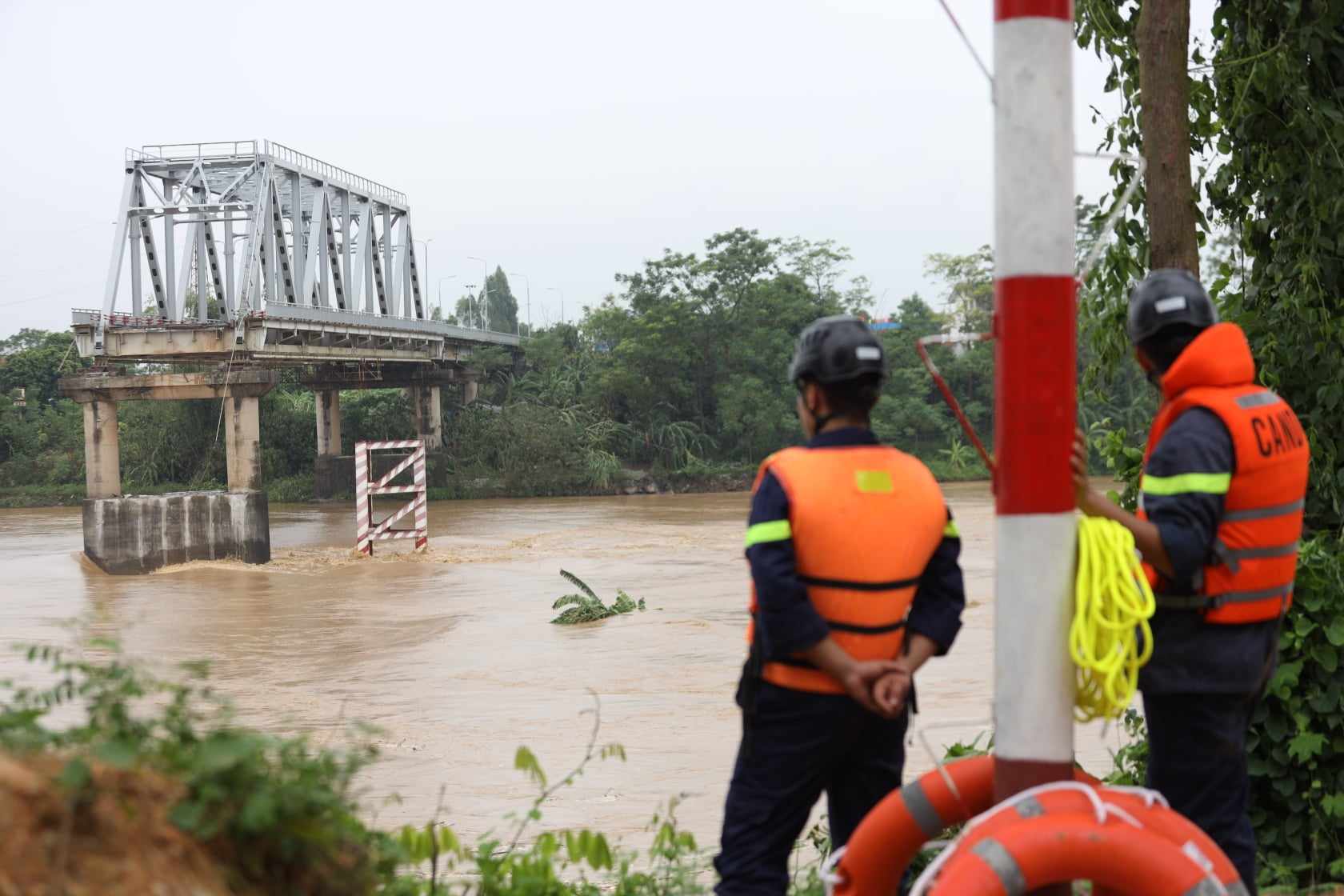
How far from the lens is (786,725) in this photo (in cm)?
266

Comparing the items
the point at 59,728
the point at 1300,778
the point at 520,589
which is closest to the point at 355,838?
the point at 59,728

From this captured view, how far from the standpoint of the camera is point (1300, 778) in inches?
157

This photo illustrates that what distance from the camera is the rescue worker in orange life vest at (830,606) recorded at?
258 centimetres

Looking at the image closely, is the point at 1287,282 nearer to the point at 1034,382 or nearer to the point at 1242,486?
the point at 1242,486

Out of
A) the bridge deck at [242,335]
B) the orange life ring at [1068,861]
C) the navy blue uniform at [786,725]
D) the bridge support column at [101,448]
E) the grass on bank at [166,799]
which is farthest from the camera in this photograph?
the bridge deck at [242,335]

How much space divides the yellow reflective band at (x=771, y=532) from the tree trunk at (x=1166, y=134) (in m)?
2.45

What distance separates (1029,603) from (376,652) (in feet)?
43.3

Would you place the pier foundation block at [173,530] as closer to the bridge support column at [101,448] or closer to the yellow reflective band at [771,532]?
the bridge support column at [101,448]

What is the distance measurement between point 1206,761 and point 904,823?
0.66 m

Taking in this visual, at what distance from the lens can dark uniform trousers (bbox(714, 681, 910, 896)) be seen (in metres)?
2.65

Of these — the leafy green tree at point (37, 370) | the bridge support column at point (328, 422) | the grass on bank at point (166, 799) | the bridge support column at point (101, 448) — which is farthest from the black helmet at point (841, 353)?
the leafy green tree at point (37, 370)

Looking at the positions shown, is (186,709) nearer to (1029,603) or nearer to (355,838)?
(355,838)

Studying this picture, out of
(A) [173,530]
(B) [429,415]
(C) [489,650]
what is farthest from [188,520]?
(B) [429,415]

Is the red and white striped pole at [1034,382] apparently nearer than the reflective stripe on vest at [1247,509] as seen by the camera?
Yes
